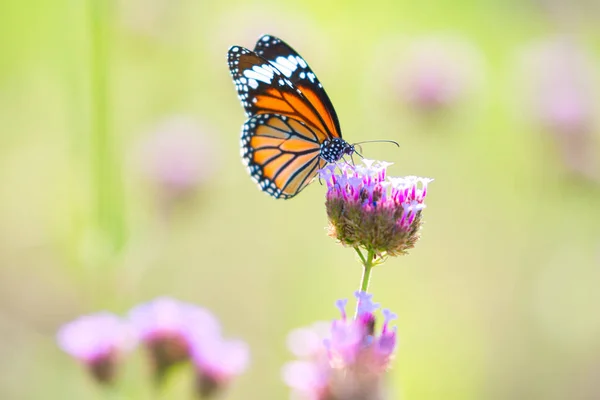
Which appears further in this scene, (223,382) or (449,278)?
(449,278)

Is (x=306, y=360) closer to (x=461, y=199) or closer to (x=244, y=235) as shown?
(x=244, y=235)

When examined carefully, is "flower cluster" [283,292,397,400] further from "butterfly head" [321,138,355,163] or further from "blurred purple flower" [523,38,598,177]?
"blurred purple flower" [523,38,598,177]

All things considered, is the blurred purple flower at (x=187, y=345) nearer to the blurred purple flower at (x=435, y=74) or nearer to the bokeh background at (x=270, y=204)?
the bokeh background at (x=270, y=204)

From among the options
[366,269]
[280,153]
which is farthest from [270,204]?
[366,269]

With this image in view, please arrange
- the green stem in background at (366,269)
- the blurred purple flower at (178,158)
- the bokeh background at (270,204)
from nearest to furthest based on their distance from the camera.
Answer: the green stem in background at (366,269) → the bokeh background at (270,204) → the blurred purple flower at (178,158)

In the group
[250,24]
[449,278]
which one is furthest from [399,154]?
[250,24]

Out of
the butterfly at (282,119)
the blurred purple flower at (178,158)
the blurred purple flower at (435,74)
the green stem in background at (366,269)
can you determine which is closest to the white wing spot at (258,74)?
the butterfly at (282,119)

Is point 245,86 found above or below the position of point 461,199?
below
